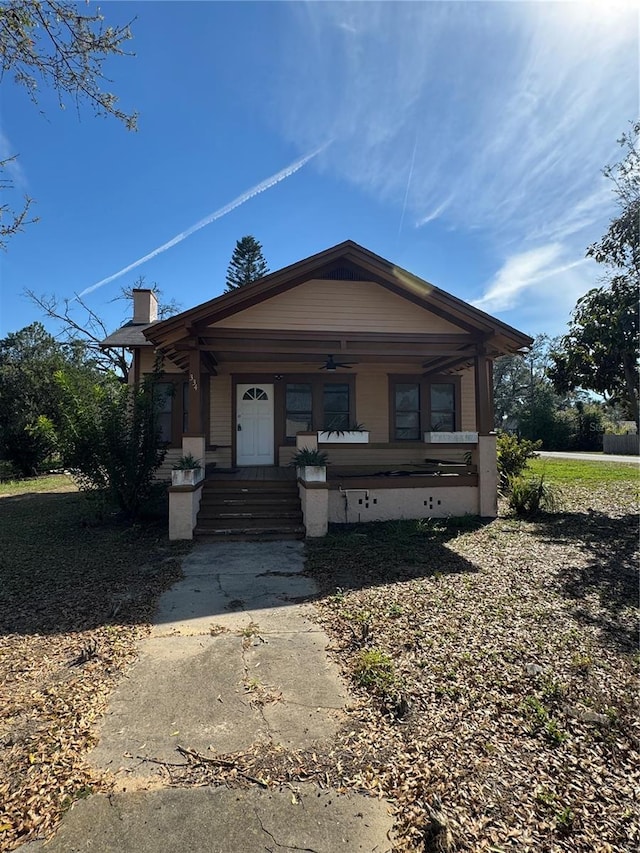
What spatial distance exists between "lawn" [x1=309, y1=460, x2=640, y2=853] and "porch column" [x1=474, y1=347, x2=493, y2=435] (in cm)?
305

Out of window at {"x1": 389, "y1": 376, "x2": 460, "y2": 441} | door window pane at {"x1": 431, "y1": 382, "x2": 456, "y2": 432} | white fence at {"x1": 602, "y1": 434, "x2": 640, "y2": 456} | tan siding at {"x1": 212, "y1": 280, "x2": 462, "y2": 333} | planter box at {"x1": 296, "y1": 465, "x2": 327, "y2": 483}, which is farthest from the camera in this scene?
white fence at {"x1": 602, "y1": 434, "x2": 640, "y2": 456}

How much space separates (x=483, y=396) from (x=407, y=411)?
9.46 ft

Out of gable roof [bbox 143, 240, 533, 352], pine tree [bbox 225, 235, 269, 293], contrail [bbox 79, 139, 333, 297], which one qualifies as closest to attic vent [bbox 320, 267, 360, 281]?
gable roof [bbox 143, 240, 533, 352]

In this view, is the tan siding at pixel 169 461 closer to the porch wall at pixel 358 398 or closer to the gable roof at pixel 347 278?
the porch wall at pixel 358 398

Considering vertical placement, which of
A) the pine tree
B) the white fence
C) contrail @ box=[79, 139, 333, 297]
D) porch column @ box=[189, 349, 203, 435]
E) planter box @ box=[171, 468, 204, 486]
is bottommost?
planter box @ box=[171, 468, 204, 486]

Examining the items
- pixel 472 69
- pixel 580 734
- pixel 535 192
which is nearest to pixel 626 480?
pixel 535 192

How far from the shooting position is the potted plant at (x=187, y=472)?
726 cm

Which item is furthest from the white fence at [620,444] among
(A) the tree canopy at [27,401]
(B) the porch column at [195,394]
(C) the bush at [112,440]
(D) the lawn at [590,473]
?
(A) the tree canopy at [27,401]

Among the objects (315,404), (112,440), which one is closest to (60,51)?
(112,440)

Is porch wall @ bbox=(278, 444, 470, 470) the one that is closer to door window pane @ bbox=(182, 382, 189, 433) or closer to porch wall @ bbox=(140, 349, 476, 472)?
porch wall @ bbox=(140, 349, 476, 472)

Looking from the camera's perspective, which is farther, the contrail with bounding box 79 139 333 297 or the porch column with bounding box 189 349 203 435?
the contrail with bounding box 79 139 333 297

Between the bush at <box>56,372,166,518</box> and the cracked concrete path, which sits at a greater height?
the bush at <box>56,372,166,518</box>

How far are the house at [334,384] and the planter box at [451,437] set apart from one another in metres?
0.03

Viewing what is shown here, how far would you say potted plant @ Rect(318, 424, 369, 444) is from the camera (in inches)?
375
